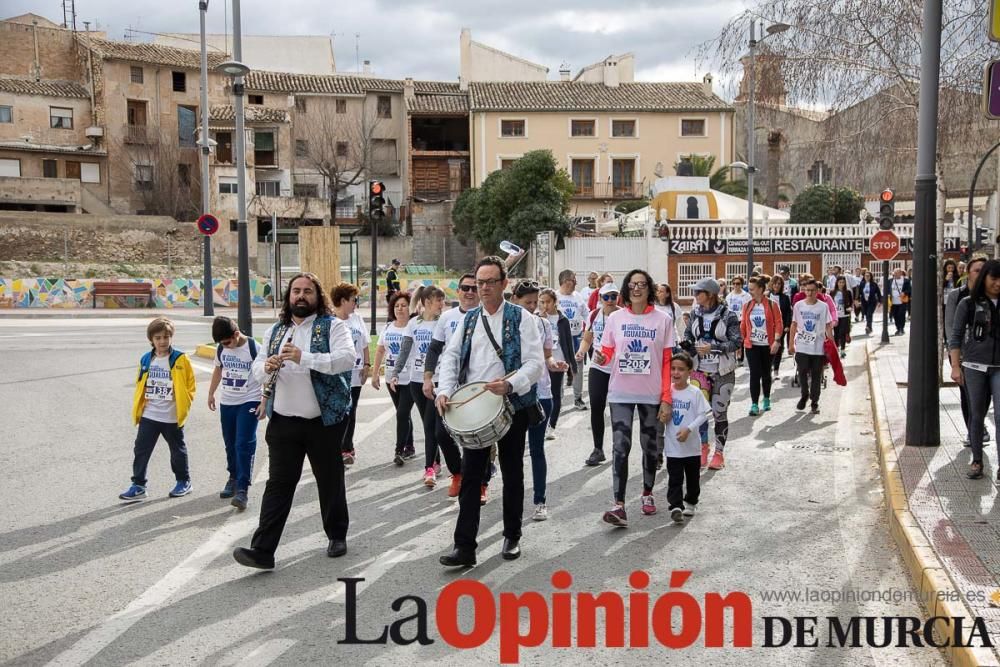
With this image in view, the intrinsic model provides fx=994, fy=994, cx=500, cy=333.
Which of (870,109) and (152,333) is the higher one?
(870,109)

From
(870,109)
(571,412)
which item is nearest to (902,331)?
(870,109)

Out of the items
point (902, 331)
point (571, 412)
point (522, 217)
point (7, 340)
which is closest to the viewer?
point (571, 412)

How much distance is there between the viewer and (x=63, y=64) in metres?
58.8

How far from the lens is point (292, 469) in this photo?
20.2 ft

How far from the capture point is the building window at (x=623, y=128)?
190 feet

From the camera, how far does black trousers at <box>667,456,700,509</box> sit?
7.31m

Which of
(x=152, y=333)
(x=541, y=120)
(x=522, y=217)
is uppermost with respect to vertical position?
(x=541, y=120)

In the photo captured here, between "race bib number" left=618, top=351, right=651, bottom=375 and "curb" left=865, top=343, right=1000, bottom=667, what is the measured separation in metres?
1.97

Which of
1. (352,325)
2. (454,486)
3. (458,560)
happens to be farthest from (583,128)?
(458,560)

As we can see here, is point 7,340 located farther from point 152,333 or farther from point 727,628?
point 727,628

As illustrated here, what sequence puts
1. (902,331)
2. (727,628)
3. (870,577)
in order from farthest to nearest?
1. (902,331)
2. (870,577)
3. (727,628)

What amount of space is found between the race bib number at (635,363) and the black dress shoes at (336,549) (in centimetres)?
236

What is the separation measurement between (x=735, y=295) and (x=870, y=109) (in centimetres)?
333

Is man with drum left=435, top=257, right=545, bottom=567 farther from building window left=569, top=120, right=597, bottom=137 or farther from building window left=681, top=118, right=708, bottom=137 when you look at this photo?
building window left=681, top=118, right=708, bottom=137
